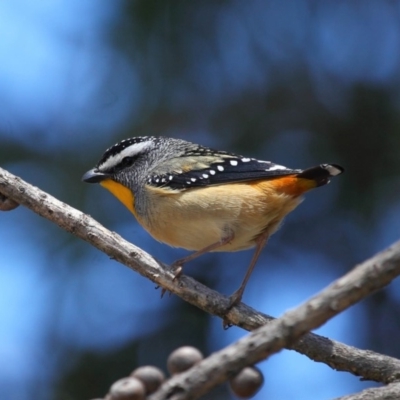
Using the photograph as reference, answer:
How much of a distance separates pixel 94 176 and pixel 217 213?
1.15m

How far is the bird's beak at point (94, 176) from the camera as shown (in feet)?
19.3

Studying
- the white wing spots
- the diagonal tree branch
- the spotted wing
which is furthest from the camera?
the spotted wing

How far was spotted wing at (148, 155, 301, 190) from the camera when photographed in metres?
5.39

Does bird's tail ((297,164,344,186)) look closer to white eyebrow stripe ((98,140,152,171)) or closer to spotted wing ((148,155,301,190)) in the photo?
spotted wing ((148,155,301,190))

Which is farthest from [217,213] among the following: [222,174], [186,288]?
[186,288]

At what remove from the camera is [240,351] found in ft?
8.15

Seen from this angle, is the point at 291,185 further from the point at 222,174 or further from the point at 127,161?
the point at 127,161

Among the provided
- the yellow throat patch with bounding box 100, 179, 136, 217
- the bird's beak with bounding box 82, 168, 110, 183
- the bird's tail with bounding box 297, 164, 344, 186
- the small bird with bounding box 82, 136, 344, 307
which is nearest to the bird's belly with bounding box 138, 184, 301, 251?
the small bird with bounding box 82, 136, 344, 307

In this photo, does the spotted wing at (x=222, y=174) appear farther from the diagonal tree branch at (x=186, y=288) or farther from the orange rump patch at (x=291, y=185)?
the diagonal tree branch at (x=186, y=288)

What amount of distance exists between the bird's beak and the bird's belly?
709mm

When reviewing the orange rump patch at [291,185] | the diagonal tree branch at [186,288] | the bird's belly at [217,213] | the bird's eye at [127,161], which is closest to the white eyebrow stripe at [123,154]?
the bird's eye at [127,161]

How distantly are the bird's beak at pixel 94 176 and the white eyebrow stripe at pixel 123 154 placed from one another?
54mm

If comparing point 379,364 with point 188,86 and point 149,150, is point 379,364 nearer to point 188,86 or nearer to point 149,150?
point 149,150

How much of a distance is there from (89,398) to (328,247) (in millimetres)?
2979
